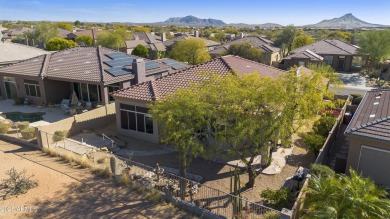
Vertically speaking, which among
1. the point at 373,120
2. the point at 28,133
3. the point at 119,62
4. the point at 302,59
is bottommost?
the point at 28,133

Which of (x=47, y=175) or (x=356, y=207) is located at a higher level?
(x=356, y=207)

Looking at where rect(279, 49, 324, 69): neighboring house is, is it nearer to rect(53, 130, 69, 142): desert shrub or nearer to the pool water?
the pool water

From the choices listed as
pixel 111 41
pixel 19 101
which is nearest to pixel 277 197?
pixel 19 101

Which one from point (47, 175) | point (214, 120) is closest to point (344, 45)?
point (214, 120)

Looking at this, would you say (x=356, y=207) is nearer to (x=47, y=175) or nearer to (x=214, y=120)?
(x=214, y=120)

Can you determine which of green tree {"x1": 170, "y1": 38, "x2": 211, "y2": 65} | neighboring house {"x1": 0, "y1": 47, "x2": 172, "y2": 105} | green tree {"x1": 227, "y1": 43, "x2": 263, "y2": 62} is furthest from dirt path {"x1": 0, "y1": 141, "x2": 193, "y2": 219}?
green tree {"x1": 227, "y1": 43, "x2": 263, "y2": 62}

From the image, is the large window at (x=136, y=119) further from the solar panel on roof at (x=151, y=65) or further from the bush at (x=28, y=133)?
the solar panel on roof at (x=151, y=65)

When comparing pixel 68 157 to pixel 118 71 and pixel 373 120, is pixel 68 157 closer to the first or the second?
pixel 118 71
